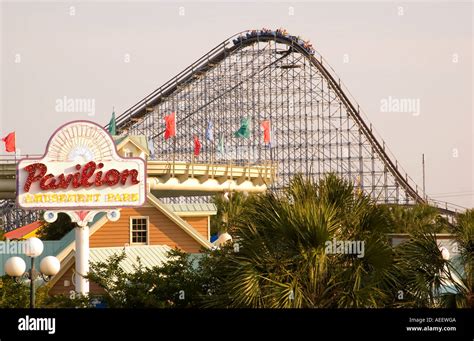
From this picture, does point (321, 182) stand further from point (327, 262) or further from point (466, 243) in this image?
point (466, 243)

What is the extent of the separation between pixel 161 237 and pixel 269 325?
754 inches

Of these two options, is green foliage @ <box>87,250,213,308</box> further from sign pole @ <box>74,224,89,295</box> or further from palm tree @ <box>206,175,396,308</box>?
sign pole @ <box>74,224,89,295</box>

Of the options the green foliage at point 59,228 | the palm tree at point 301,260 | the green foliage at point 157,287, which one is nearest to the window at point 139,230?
the green foliage at point 59,228

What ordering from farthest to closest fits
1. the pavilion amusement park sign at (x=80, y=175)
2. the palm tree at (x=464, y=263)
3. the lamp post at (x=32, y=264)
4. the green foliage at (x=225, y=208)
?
the green foliage at (x=225, y=208), the pavilion amusement park sign at (x=80, y=175), the lamp post at (x=32, y=264), the palm tree at (x=464, y=263)

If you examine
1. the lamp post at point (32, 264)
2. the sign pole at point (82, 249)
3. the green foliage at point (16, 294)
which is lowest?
the green foliage at point (16, 294)

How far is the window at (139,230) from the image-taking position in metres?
31.1

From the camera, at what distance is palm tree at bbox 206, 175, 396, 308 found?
14133mm

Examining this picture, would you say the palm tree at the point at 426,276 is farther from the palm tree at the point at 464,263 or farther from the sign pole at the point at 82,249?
the sign pole at the point at 82,249

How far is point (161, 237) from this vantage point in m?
31.0

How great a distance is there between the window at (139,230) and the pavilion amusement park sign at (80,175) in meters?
7.47

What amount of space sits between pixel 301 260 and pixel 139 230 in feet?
56.2

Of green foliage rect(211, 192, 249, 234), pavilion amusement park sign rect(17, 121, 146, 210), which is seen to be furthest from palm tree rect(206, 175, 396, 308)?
green foliage rect(211, 192, 249, 234)

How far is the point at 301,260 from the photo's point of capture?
14.4m

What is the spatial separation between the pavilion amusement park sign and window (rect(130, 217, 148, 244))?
24.5 feet
